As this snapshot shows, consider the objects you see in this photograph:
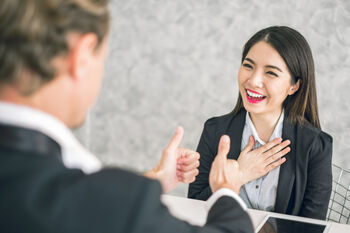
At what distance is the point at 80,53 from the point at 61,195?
23cm

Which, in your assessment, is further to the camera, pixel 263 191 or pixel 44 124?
pixel 263 191

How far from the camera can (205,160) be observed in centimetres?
198

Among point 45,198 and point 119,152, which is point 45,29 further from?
point 119,152

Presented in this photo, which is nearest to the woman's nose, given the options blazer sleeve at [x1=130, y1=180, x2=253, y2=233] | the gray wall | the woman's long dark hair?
the woman's long dark hair

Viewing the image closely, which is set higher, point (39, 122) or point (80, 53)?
point (80, 53)

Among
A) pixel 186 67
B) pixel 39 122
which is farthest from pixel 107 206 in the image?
pixel 186 67

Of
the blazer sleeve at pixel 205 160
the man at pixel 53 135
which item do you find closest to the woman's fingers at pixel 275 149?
the blazer sleeve at pixel 205 160

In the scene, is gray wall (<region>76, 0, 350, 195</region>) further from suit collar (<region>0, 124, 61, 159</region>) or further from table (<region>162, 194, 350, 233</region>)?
suit collar (<region>0, 124, 61, 159</region>)

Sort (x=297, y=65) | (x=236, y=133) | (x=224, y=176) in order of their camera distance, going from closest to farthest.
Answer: (x=224, y=176) < (x=297, y=65) < (x=236, y=133)

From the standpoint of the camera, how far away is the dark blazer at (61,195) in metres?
0.60

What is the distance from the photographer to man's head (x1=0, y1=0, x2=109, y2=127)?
0.63m

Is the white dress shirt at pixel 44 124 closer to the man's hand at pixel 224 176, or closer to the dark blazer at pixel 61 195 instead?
the dark blazer at pixel 61 195

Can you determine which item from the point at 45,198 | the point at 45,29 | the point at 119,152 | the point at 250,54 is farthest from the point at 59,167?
the point at 119,152

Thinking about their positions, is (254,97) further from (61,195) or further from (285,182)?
(61,195)
